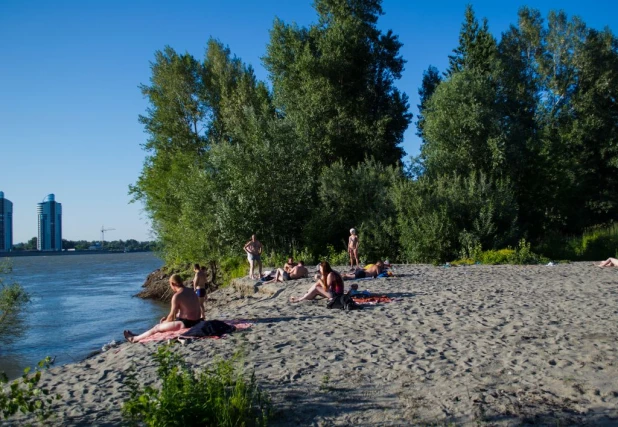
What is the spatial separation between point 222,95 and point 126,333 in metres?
30.1

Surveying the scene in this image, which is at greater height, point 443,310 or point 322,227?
point 322,227

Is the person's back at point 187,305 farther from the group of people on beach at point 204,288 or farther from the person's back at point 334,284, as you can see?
the person's back at point 334,284

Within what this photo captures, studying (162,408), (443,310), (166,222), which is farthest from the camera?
(166,222)

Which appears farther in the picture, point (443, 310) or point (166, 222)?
point (166, 222)

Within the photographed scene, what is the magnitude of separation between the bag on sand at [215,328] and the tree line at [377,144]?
53.5 feet

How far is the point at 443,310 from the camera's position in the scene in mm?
12531

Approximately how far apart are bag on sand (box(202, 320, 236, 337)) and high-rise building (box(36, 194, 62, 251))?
16249 cm

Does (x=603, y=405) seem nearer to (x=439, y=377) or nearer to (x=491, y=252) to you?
(x=439, y=377)

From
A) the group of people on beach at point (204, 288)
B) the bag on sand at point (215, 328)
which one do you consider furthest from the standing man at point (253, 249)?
the bag on sand at point (215, 328)

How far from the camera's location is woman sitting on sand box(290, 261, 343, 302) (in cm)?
1414

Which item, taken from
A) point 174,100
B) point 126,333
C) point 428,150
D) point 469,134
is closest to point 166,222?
point 174,100

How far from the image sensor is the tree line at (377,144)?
2806 centimetres

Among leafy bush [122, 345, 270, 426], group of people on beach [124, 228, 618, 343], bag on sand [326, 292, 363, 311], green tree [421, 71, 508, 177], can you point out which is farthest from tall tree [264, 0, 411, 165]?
leafy bush [122, 345, 270, 426]

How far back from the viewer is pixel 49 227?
156m
